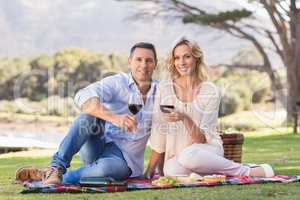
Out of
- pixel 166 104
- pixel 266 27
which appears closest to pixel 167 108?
pixel 166 104

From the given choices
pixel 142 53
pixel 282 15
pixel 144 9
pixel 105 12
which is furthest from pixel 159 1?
pixel 105 12

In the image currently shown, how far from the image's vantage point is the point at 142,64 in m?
3.86

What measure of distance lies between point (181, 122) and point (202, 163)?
0.82ft

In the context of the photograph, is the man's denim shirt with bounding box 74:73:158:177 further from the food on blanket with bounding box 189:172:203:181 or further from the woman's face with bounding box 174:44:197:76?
the food on blanket with bounding box 189:172:203:181

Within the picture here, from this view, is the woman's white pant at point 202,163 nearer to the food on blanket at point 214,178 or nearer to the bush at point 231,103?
the food on blanket at point 214,178

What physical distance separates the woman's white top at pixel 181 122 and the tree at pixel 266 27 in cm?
1165

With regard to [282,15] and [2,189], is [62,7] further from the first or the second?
[2,189]

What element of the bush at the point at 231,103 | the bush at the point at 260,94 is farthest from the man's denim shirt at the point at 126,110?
the bush at the point at 260,94

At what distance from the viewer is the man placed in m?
3.75

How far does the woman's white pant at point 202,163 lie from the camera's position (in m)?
3.83

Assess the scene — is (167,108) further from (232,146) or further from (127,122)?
(232,146)

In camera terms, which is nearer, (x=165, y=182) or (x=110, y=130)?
(x=165, y=182)

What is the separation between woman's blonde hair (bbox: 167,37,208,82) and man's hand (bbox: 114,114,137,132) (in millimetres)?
529

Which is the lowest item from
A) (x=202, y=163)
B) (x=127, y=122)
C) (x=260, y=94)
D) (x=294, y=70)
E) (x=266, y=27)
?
(x=202, y=163)
